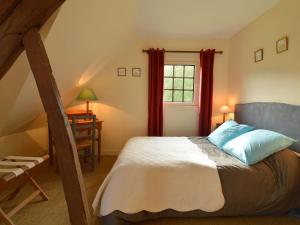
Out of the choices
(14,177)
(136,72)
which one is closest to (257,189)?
(14,177)

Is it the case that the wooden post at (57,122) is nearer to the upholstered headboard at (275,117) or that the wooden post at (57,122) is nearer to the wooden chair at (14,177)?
the wooden chair at (14,177)

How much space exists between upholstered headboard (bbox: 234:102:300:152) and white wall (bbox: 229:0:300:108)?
100mm

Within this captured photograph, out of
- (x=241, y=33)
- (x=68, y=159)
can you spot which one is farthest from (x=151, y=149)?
(x=241, y=33)

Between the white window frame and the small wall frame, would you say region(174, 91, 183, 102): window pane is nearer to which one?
the white window frame

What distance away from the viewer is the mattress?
1.89m

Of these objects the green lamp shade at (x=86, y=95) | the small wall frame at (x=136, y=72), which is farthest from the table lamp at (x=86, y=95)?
the small wall frame at (x=136, y=72)

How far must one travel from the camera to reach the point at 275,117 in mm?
2488

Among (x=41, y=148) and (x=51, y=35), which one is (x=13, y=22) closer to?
(x=51, y=35)

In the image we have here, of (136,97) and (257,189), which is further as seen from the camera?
(136,97)

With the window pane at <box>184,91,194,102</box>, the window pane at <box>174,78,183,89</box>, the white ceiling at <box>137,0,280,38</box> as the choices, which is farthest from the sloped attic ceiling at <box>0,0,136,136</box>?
the window pane at <box>184,91,194,102</box>

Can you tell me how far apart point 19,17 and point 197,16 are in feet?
8.41

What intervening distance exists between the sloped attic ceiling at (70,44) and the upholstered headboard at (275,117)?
6.92ft

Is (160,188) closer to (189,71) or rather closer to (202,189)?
(202,189)

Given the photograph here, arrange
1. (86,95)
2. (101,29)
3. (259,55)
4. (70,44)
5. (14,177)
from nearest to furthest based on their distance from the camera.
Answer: (14,177) < (70,44) < (101,29) < (259,55) < (86,95)
